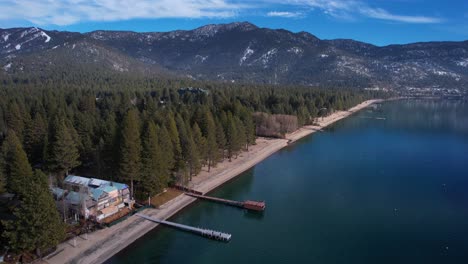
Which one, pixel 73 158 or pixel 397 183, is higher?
pixel 73 158

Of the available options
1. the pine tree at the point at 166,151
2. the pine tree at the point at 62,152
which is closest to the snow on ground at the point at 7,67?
the pine tree at the point at 62,152

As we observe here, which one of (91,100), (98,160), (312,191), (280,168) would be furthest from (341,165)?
(91,100)

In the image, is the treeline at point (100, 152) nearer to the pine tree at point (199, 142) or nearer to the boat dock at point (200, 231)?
the pine tree at point (199, 142)

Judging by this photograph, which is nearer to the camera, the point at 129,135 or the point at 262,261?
the point at 262,261

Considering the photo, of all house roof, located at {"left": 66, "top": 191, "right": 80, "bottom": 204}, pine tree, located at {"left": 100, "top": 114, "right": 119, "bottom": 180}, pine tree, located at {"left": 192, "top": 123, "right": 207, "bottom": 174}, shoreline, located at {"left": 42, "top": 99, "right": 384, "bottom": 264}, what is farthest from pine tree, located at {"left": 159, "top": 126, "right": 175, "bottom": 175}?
house roof, located at {"left": 66, "top": 191, "right": 80, "bottom": 204}

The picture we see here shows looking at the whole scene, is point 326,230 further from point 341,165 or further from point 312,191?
point 341,165

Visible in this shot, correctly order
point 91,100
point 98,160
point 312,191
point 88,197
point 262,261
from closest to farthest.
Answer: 1. point 262,261
2. point 88,197
3. point 98,160
4. point 312,191
5. point 91,100

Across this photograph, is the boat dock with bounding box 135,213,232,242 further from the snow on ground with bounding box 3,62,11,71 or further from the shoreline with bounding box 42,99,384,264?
the snow on ground with bounding box 3,62,11,71

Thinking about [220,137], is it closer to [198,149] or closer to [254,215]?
[198,149]
